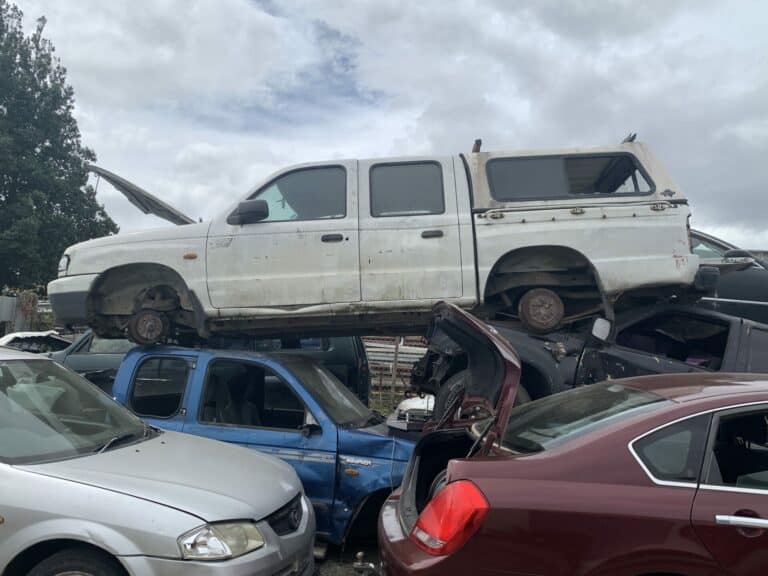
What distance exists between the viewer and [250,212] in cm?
563

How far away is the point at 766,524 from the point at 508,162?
4077mm

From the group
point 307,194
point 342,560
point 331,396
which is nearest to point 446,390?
point 331,396

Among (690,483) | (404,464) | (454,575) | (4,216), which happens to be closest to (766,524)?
(690,483)

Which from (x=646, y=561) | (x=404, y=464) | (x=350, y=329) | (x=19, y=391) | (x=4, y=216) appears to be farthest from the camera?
(x=4, y=216)

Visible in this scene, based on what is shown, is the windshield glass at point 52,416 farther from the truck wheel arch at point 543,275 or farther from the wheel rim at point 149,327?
the truck wheel arch at point 543,275

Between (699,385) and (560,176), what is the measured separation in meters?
3.23

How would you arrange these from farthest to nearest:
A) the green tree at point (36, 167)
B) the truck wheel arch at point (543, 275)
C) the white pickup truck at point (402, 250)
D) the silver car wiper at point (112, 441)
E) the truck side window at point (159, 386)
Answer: the green tree at point (36, 167)
the truck wheel arch at point (543, 275)
the white pickup truck at point (402, 250)
the truck side window at point (159, 386)
the silver car wiper at point (112, 441)

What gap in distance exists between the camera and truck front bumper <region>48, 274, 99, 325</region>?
228 inches

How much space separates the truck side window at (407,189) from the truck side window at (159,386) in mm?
2143

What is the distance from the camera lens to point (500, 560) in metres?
2.39

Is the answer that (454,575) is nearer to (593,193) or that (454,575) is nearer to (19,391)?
(19,391)

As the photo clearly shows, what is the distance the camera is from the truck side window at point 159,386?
16.2ft

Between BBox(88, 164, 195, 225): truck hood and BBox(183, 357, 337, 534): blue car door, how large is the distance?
2448mm

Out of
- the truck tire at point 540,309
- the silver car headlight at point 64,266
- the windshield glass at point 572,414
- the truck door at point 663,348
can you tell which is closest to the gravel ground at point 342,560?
the windshield glass at point 572,414
